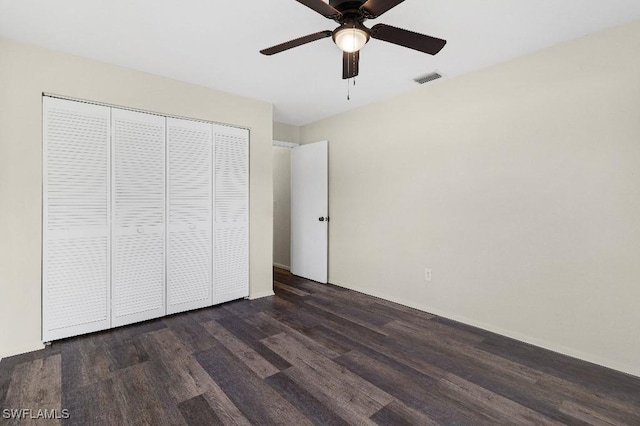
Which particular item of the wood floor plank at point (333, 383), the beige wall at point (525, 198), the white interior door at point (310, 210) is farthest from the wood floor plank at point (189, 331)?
the beige wall at point (525, 198)

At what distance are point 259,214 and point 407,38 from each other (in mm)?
2700

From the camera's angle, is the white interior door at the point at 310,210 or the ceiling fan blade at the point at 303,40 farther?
the white interior door at the point at 310,210

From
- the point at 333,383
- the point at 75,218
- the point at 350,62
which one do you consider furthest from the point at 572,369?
the point at 75,218

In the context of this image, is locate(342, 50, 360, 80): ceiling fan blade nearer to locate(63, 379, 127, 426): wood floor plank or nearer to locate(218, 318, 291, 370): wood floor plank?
locate(218, 318, 291, 370): wood floor plank

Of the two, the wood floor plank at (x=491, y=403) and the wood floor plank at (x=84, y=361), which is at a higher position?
the wood floor plank at (x=84, y=361)

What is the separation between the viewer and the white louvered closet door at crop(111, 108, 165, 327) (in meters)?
2.92

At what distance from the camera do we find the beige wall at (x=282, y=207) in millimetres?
5578

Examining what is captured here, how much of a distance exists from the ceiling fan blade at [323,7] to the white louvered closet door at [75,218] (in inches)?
91.6

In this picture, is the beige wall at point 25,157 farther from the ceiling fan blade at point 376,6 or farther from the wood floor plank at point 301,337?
the ceiling fan blade at point 376,6

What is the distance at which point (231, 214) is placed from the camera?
3684 millimetres

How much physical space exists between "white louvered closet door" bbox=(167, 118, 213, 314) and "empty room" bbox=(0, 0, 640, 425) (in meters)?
0.02

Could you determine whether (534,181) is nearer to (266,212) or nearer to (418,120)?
(418,120)

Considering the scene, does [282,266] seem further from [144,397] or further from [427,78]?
[427,78]

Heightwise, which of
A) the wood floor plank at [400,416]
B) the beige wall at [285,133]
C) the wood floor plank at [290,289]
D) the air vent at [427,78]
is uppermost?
the air vent at [427,78]
